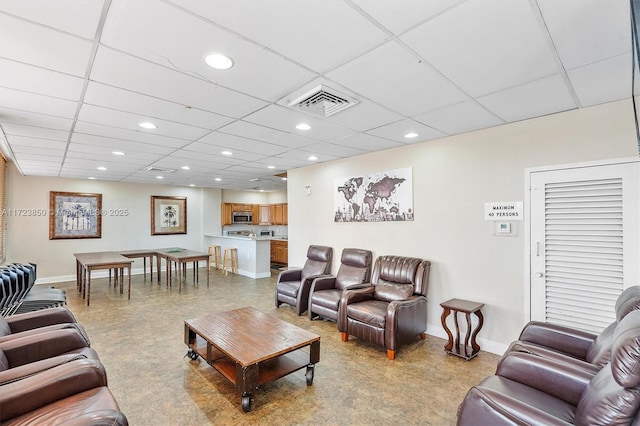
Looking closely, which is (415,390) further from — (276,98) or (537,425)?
(276,98)

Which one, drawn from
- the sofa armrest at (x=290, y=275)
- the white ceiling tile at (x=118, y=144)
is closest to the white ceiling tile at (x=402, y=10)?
the white ceiling tile at (x=118, y=144)

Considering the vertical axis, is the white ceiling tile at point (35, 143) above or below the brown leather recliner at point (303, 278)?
above

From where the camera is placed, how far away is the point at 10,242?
6.59 metres

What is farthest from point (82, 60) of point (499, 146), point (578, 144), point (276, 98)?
point (578, 144)

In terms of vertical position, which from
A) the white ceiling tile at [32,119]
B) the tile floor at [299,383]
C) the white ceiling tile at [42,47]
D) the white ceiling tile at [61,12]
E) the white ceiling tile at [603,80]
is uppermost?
the white ceiling tile at [603,80]

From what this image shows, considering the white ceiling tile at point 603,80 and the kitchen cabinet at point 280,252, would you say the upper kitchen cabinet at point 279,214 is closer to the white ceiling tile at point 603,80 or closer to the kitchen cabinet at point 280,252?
the kitchen cabinet at point 280,252

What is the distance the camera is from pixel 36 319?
2545 millimetres

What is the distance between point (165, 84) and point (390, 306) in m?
2.89

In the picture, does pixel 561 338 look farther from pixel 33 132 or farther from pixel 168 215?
pixel 168 215

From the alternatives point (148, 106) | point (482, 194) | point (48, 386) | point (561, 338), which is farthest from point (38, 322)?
point (482, 194)

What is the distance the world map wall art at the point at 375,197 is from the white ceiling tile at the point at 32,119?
11.5 feet

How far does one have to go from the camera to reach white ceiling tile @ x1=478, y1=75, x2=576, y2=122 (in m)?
2.29

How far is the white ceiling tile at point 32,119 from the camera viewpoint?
2.73 metres

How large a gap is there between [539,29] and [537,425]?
1.93 m
